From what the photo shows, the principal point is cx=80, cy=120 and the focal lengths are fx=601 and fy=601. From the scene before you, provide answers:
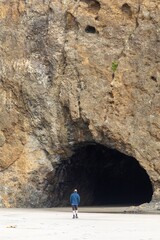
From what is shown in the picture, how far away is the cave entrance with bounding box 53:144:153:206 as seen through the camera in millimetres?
32938

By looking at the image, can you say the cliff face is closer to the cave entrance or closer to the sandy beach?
the cave entrance

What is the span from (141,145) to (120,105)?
2162 mm

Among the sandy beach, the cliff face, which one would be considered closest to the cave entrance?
the cliff face

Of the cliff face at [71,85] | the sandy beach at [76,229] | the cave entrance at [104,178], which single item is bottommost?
the sandy beach at [76,229]

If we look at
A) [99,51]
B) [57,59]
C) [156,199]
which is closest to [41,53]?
[57,59]

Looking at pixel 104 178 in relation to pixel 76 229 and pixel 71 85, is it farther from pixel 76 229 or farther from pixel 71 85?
pixel 76 229

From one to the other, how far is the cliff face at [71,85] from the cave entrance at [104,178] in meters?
2.12

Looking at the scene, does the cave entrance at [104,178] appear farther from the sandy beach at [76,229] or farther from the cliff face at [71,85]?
the sandy beach at [76,229]

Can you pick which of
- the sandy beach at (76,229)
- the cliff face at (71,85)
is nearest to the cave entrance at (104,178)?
the cliff face at (71,85)

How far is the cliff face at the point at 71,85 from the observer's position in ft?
93.0

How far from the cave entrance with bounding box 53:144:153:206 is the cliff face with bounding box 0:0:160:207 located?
212 cm

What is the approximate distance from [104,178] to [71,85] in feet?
36.6

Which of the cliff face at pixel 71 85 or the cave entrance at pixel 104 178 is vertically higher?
the cliff face at pixel 71 85

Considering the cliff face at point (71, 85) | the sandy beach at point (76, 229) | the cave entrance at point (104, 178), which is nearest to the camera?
the sandy beach at point (76, 229)
